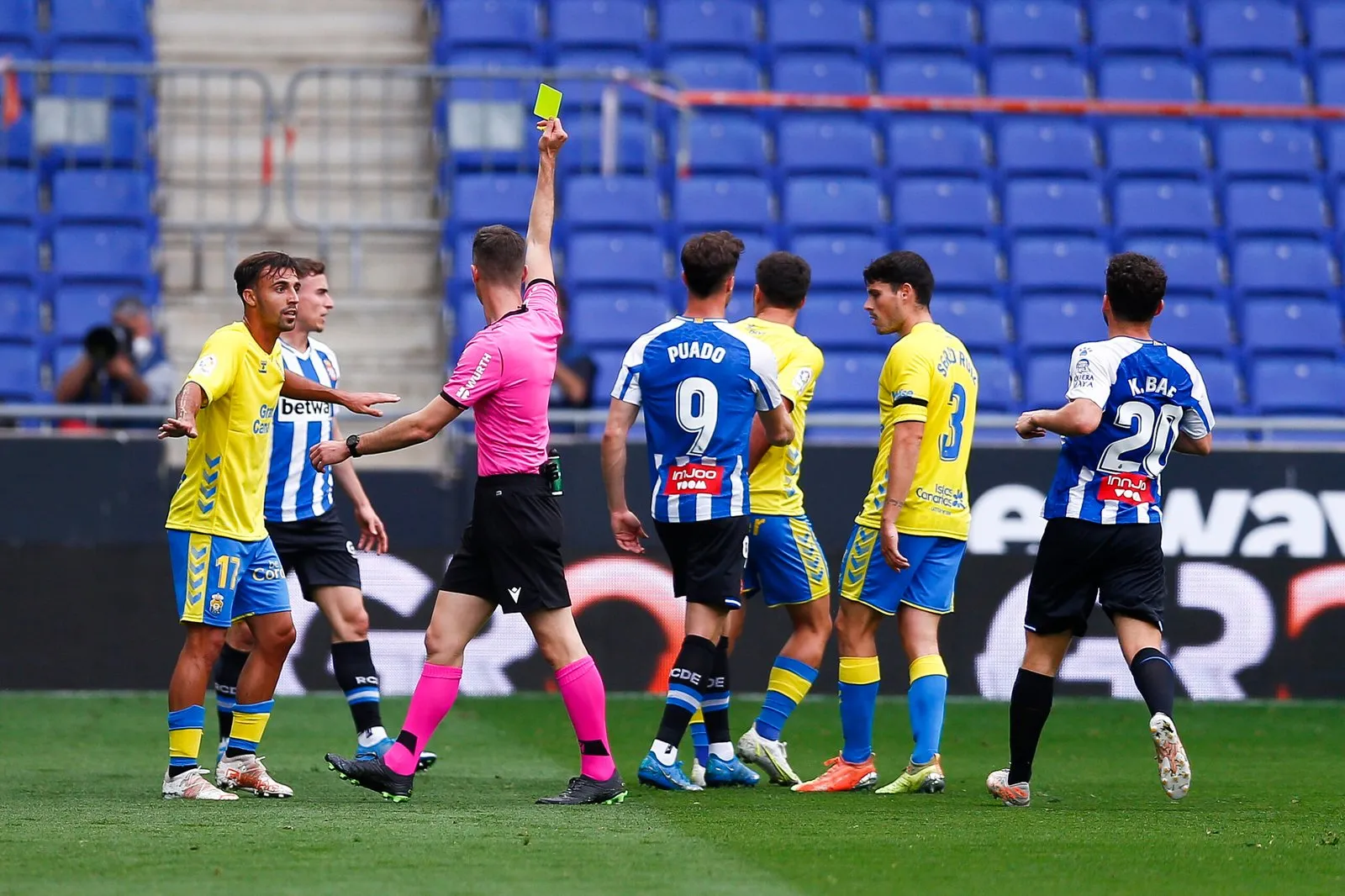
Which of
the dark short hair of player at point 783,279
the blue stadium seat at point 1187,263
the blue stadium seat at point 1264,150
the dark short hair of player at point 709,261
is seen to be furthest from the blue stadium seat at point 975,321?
the dark short hair of player at point 709,261

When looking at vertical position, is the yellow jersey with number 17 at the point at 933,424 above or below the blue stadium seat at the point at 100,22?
below

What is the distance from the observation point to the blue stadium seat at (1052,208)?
14.5 metres

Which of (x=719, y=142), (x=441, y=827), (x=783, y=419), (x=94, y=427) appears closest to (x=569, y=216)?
(x=719, y=142)

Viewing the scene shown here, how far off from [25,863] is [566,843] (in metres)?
1.58

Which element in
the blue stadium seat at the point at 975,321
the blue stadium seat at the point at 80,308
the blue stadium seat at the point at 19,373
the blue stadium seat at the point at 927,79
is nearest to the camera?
the blue stadium seat at the point at 19,373

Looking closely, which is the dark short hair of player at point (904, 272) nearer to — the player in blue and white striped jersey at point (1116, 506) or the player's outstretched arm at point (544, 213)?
the player in blue and white striped jersey at point (1116, 506)

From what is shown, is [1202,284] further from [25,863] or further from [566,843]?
[25,863]

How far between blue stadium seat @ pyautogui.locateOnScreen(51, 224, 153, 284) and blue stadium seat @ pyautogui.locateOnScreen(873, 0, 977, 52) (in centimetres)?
648

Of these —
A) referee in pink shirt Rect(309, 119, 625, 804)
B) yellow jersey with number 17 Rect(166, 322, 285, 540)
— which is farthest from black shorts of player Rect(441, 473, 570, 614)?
yellow jersey with number 17 Rect(166, 322, 285, 540)

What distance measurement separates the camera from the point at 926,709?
7242 mm

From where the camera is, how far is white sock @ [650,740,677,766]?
7.09 metres

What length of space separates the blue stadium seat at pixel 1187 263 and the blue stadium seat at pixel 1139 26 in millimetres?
2495

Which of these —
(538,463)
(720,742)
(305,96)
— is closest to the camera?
(538,463)

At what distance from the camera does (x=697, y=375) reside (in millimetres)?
7102
